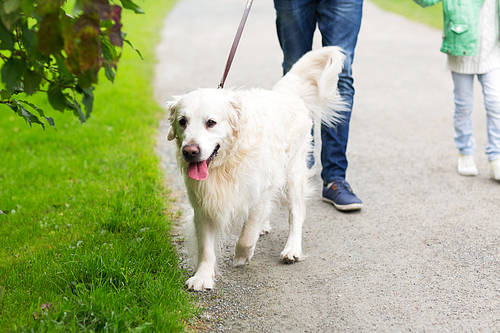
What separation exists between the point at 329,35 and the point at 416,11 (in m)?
14.1

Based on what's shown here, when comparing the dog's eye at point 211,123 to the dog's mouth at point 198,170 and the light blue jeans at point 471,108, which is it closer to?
the dog's mouth at point 198,170

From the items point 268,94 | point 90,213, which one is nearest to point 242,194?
point 268,94

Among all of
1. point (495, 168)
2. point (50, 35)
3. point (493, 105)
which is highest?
point (50, 35)

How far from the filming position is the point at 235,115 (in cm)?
339

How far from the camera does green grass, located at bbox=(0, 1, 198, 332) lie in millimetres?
2756

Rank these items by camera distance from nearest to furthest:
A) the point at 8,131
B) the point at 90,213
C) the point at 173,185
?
the point at 90,213 → the point at 173,185 → the point at 8,131

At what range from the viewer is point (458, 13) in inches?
200

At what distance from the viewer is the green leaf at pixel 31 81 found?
2.08 m

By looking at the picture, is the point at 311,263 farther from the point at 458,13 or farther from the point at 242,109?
the point at 458,13

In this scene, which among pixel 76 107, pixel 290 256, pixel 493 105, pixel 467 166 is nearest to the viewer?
pixel 76 107

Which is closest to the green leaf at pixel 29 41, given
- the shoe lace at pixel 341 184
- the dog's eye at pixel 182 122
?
the dog's eye at pixel 182 122

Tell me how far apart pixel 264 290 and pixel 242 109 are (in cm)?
107

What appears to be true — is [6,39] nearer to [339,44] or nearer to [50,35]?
[50,35]

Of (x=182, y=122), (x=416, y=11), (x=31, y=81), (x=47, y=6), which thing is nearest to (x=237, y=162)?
(x=182, y=122)
